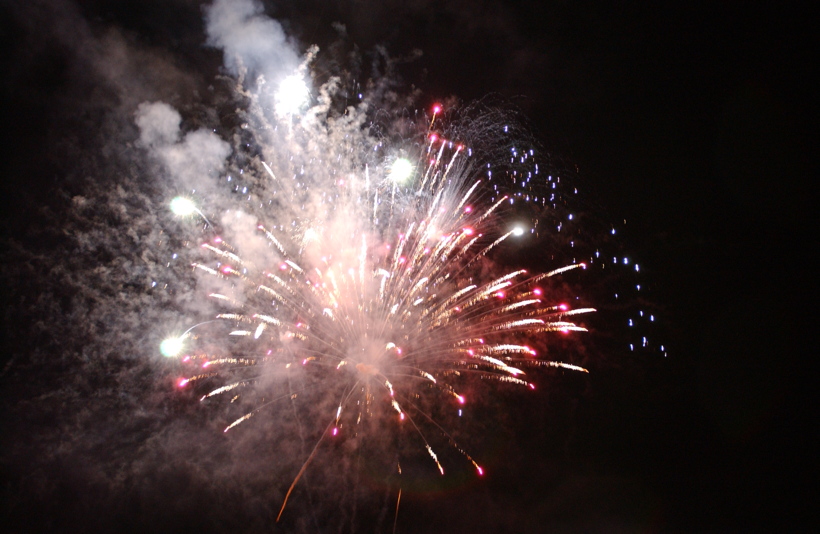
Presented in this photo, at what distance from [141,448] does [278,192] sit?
8.86 m

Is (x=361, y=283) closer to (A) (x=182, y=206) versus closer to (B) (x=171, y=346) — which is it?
(A) (x=182, y=206)

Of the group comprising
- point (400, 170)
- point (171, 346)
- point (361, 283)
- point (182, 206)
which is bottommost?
point (171, 346)

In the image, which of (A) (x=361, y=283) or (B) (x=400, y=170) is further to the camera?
(A) (x=361, y=283)

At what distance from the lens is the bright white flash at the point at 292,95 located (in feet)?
31.0

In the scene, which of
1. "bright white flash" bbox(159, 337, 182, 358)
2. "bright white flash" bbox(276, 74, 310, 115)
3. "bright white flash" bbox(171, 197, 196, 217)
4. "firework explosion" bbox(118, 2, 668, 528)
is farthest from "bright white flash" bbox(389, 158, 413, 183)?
"bright white flash" bbox(159, 337, 182, 358)

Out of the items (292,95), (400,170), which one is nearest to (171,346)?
(292,95)

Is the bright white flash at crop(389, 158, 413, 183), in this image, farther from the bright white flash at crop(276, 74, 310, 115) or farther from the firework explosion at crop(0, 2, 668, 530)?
the bright white flash at crop(276, 74, 310, 115)

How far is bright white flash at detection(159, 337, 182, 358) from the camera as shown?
35.9 ft

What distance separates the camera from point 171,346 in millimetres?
11047

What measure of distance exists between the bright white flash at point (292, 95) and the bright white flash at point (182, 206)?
11.4 ft

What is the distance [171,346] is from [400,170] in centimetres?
817

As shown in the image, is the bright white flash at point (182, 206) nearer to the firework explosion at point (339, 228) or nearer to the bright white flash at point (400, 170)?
the firework explosion at point (339, 228)

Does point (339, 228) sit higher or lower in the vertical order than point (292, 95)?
lower

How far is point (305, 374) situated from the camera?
12.1 metres
